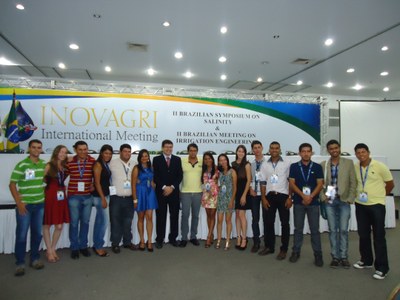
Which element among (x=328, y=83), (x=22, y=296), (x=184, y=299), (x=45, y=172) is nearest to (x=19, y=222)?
(x=45, y=172)

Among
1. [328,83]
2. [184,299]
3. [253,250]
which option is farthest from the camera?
[328,83]

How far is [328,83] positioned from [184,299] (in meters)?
8.29

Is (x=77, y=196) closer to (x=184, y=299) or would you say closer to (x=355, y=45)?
(x=184, y=299)

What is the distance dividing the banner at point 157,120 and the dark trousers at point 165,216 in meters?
2.93

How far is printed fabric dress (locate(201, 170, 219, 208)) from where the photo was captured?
388 cm

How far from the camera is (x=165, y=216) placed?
3926mm

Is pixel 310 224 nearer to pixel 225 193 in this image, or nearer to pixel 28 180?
pixel 225 193

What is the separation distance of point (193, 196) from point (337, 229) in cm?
193

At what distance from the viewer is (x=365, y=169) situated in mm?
3137

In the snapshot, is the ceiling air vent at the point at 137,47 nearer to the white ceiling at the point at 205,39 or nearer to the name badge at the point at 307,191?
the white ceiling at the point at 205,39

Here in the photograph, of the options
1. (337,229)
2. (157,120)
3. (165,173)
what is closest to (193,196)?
(165,173)

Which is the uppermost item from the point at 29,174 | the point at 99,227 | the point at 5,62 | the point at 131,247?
the point at 5,62

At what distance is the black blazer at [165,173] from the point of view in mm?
3842

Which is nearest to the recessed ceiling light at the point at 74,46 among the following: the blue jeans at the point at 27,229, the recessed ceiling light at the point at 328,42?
the blue jeans at the point at 27,229
